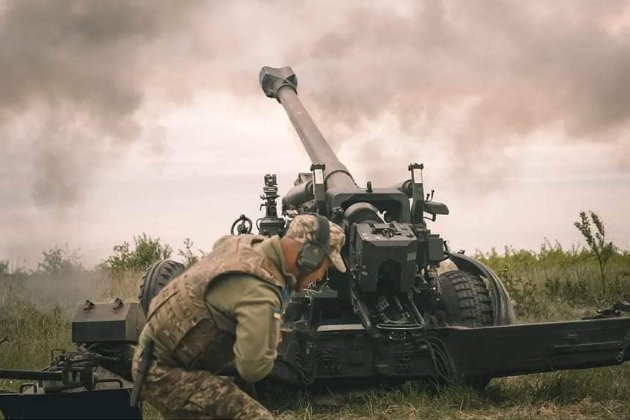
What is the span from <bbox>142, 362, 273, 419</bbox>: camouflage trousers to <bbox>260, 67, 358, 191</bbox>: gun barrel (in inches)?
153

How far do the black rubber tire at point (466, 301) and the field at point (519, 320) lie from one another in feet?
2.05

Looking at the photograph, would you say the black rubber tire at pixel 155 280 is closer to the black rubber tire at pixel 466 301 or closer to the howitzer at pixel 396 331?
the howitzer at pixel 396 331

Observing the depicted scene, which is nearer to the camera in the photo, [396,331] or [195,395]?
[195,395]

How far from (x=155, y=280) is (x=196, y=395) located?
13.8 ft

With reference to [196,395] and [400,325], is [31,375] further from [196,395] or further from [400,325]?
[400,325]

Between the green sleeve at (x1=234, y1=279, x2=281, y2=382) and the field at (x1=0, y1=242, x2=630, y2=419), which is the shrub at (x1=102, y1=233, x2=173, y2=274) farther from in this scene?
the green sleeve at (x1=234, y1=279, x2=281, y2=382)

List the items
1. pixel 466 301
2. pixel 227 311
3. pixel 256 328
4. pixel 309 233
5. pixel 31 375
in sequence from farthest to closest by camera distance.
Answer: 1. pixel 466 301
2. pixel 31 375
3. pixel 309 233
4. pixel 227 311
5. pixel 256 328

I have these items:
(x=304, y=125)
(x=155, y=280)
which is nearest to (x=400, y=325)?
(x=155, y=280)

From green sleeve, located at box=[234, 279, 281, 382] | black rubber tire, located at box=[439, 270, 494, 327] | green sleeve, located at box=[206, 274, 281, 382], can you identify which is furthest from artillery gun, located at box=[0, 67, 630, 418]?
green sleeve, located at box=[234, 279, 281, 382]

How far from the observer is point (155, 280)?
344 inches

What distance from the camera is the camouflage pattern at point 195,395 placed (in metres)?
4.55

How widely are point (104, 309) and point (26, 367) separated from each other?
81.9 inches

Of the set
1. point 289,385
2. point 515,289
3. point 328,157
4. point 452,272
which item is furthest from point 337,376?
point 515,289

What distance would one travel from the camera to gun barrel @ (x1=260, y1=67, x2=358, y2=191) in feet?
28.8
